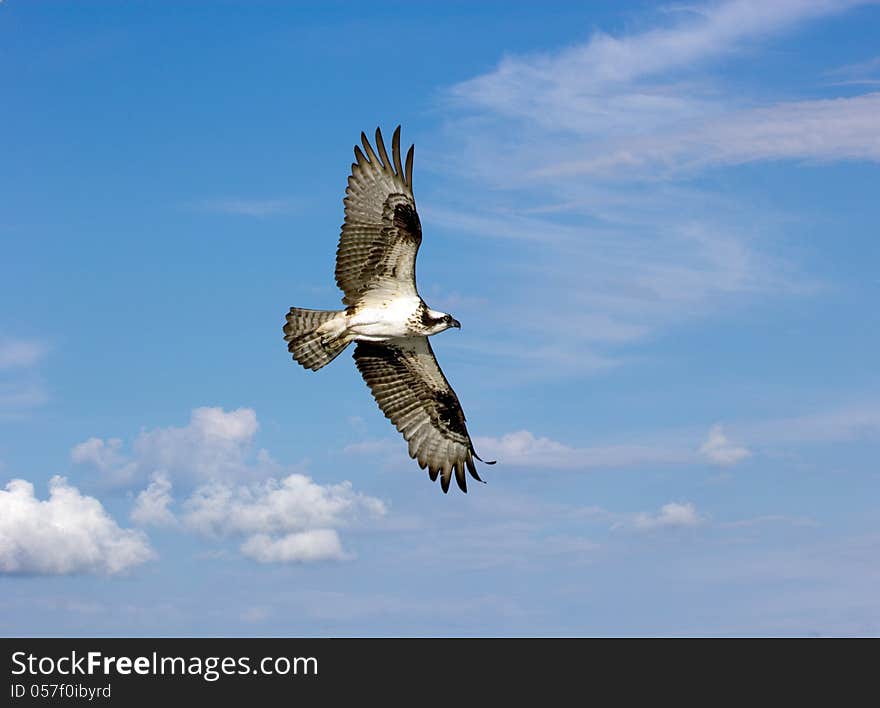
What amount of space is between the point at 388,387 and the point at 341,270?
3192 millimetres

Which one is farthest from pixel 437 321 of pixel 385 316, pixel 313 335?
pixel 313 335

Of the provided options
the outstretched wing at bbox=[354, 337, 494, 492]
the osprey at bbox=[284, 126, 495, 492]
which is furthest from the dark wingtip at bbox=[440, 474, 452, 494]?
the osprey at bbox=[284, 126, 495, 492]

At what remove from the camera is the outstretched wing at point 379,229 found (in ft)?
81.9

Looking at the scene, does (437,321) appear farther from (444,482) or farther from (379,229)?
(444,482)

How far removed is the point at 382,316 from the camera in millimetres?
25344

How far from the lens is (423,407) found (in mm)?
27312

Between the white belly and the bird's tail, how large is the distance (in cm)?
32

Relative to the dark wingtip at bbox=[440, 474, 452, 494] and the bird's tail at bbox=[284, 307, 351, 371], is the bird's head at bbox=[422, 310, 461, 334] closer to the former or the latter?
the bird's tail at bbox=[284, 307, 351, 371]

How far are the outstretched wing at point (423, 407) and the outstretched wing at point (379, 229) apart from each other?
2.03 metres

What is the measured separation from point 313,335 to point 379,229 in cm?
249
